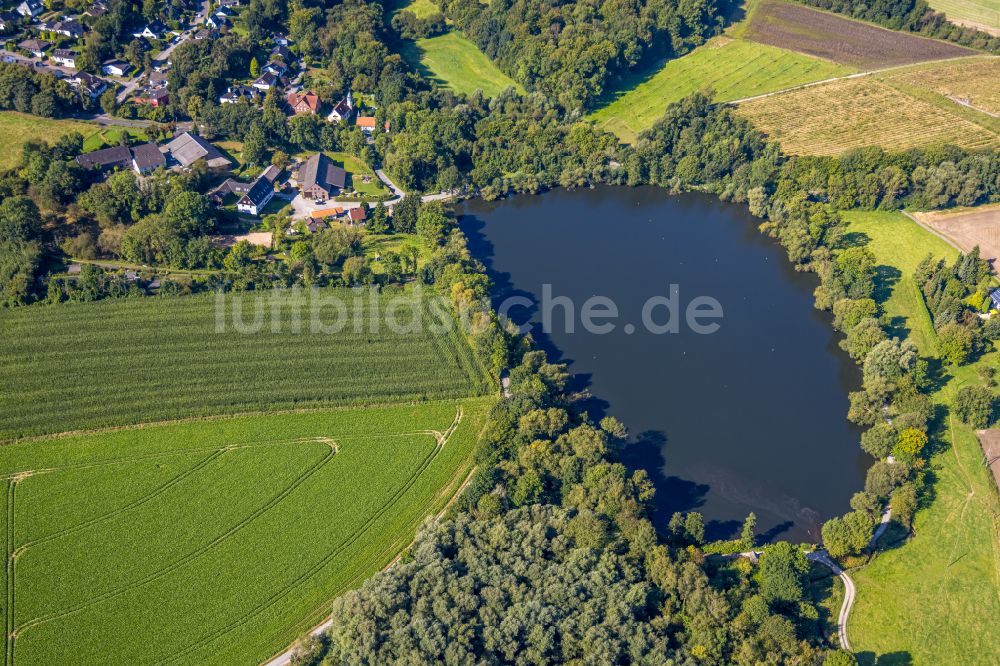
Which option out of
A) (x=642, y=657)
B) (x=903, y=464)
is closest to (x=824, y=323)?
(x=903, y=464)

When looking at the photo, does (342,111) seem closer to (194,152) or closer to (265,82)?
(265,82)

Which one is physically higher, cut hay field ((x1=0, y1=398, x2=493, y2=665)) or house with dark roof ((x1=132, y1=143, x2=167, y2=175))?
house with dark roof ((x1=132, y1=143, x2=167, y2=175))

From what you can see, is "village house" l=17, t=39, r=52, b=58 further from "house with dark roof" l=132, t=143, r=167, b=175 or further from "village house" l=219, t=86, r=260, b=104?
"house with dark roof" l=132, t=143, r=167, b=175

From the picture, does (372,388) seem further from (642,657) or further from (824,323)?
(824,323)

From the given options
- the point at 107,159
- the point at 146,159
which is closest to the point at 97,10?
the point at 107,159

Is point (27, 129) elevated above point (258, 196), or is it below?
above

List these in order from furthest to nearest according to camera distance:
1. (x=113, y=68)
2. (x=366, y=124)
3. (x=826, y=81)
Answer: (x=826, y=81) → (x=113, y=68) → (x=366, y=124)

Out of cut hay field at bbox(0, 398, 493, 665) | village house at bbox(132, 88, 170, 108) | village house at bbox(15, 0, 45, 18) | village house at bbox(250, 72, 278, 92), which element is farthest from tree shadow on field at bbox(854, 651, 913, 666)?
Result: village house at bbox(15, 0, 45, 18)
